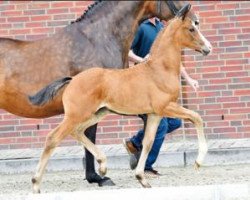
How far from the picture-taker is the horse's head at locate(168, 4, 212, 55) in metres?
7.95

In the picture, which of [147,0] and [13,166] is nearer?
[147,0]

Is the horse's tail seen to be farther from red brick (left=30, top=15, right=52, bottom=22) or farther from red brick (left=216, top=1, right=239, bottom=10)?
red brick (left=216, top=1, right=239, bottom=10)

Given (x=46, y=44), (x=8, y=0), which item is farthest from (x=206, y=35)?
(x=46, y=44)

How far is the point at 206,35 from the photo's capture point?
11.3 metres

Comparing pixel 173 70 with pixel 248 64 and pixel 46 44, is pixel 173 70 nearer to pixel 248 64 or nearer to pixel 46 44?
pixel 46 44

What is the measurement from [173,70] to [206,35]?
3517mm

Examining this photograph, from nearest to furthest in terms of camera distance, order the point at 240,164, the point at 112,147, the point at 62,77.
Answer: the point at 62,77, the point at 240,164, the point at 112,147

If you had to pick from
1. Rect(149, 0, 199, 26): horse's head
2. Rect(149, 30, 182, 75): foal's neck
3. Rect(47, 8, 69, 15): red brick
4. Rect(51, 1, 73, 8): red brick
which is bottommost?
Rect(149, 30, 182, 75): foal's neck

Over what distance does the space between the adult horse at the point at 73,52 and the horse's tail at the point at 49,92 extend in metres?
0.23

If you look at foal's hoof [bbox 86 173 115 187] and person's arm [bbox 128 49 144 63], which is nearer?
foal's hoof [bbox 86 173 115 187]

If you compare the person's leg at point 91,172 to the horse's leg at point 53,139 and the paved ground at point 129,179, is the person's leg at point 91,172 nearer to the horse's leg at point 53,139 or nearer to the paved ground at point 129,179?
the paved ground at point 129,179

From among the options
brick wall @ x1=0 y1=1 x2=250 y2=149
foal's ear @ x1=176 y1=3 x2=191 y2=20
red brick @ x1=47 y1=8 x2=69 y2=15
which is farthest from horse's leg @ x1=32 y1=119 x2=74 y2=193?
red brick @ x1=47 y1=8 x2=69 y2=15

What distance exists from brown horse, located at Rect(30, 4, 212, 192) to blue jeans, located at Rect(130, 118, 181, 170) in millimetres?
1343

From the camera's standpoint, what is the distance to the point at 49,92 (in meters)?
7.99
